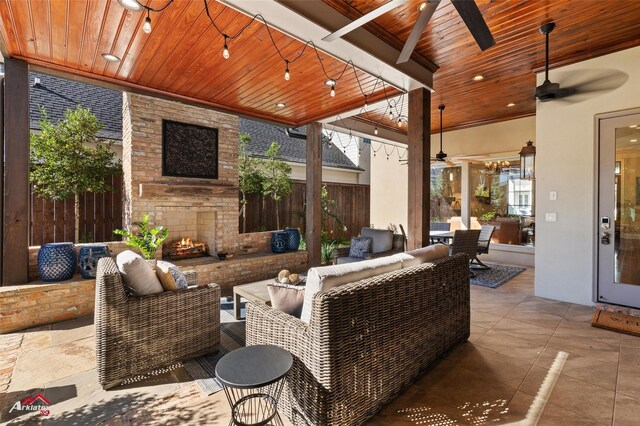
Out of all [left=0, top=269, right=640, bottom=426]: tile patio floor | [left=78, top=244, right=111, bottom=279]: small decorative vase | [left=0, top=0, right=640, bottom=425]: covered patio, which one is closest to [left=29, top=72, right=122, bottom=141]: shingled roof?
[left=0, top=0, right=640, bottom=425]: covered patio

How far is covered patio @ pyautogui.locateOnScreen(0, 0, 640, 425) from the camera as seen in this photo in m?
2.02

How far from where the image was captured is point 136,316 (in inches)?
92.7

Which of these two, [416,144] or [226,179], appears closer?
[416,144]

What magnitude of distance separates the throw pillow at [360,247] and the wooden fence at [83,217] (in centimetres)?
403

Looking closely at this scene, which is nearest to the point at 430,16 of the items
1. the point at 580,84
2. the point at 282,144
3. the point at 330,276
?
the point at 330,276

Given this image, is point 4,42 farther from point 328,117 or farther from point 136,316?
point 328,117

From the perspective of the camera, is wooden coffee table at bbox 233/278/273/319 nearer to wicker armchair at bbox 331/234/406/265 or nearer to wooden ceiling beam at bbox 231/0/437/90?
wicker armchair at bbox 331/234/406/265

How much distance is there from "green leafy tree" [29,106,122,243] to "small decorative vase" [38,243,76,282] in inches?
42.1

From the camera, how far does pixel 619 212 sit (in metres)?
3.76

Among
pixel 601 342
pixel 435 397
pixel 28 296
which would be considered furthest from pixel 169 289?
pixel 601 342

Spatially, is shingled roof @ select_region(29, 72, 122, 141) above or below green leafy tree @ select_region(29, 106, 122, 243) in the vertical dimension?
above

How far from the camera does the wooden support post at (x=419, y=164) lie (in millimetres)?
4117

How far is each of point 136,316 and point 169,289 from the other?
0.32m

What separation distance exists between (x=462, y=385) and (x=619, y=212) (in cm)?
328
